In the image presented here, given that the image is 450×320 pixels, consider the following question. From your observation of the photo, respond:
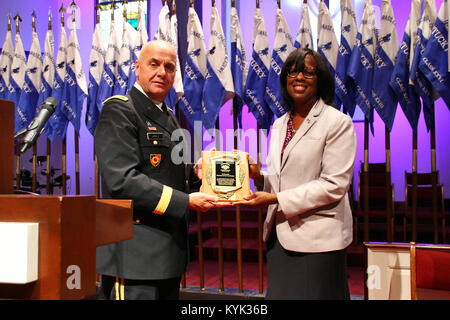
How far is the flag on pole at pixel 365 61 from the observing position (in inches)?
121

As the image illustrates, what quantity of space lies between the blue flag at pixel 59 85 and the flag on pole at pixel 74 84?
6 centimetres

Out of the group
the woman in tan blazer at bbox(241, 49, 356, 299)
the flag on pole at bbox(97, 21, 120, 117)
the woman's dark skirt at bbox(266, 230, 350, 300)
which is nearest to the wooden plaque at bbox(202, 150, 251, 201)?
the woman in tan blazer at bbox(241, 49, 356, 299)

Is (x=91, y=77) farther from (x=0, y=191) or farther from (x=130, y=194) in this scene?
(x=0, y=191)

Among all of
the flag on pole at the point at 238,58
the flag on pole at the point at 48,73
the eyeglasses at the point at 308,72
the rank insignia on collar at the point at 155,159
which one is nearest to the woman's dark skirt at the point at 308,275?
the rank insignia on collar at the point at 155,159

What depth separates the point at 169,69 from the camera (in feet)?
5.92

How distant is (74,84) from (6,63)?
94cm

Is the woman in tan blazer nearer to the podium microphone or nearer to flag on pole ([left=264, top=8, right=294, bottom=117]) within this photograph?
the podium microphone

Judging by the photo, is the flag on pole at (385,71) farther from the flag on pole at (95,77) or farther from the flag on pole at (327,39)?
the flag on pole at (95,77)

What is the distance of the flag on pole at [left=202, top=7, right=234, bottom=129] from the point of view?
3.32 meters

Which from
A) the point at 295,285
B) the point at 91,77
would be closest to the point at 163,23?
the point at 91,77

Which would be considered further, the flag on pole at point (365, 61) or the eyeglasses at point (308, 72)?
the flag on pole at point (365, 61)

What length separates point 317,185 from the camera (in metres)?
1.67

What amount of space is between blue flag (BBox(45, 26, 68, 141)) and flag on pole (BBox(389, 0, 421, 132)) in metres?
3.10

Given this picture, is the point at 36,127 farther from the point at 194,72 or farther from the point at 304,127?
the point at 194,72
